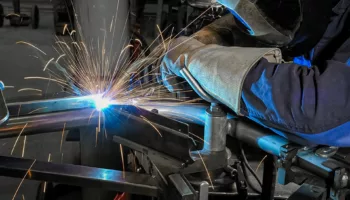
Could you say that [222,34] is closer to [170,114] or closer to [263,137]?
[170,114]

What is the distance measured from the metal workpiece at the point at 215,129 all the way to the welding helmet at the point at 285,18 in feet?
1.50

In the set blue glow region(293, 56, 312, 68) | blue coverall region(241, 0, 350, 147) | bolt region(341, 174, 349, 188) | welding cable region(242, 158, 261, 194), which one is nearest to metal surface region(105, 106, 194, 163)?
blue coverall region(241, 0, 350, 147)

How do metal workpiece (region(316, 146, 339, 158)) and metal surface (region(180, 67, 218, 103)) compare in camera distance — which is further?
metal surface (region(180, 67, 218, 103))

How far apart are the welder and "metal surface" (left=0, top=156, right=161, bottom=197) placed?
0.39 metres

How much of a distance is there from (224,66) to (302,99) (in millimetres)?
295

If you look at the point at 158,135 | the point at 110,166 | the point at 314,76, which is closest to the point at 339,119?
the point at 314,76

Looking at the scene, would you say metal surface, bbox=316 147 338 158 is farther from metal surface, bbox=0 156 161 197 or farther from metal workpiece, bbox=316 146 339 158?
metal surface, bbox=0 156 161 197

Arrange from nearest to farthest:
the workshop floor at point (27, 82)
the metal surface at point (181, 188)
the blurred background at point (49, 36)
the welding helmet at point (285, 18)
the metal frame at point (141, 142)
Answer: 1. the metal surface at point (181, 188)
2. the metal frame at point (141, 142)
3. the welding helmet at point (285, 18)
4. the blurred background at point (49, 36)
5. the workshop floor at point (27, 82)

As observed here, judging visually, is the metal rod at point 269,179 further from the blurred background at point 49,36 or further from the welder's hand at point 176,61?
the blurred background at point 49,36

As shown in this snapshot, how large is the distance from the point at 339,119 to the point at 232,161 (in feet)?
2.27

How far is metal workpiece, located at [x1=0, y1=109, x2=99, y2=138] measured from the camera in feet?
4.75

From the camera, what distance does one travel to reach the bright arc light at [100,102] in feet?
5.15

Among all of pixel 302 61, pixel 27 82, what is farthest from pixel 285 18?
pixel 27 82

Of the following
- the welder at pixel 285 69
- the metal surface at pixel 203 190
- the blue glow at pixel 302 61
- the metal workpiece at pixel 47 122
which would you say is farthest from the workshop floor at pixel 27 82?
the blue glow at pixel 302 61
